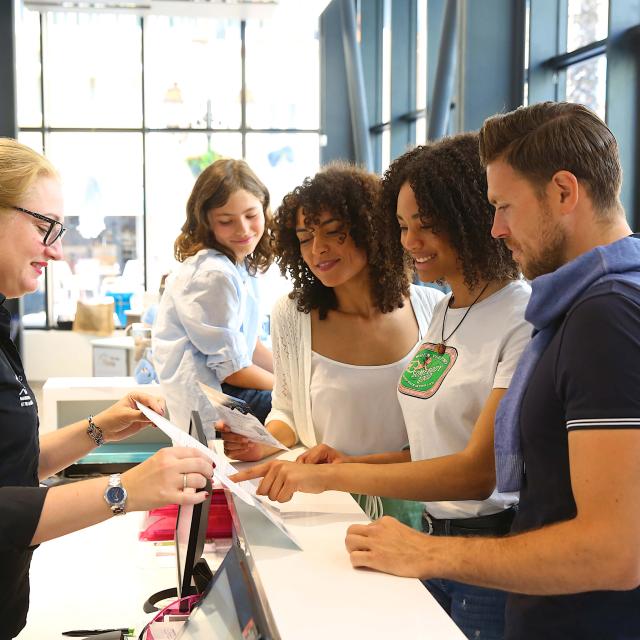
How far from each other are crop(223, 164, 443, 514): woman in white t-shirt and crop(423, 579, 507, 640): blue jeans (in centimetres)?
59

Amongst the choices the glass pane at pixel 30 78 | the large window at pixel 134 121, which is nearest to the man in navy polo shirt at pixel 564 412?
the large window at pixel 134 121

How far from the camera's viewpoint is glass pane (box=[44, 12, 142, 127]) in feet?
36.0

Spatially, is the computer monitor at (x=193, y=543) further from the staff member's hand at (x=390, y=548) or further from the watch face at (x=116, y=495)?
the staff member's hand at (x=390, y=548)

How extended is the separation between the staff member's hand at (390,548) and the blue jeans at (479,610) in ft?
1.47

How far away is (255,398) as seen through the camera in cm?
341

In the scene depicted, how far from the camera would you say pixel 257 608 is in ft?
3.66

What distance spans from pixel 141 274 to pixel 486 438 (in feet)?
32.7

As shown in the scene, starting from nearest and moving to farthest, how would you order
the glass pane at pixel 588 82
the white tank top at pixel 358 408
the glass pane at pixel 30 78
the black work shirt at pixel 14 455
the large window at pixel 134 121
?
the black work shirt at pixel 14 455 → the white tank top at pixel 358 408 → the glass pane at pixel 588 82 → the glass pane at pixel 30 78 → the large window at pixel 134 121

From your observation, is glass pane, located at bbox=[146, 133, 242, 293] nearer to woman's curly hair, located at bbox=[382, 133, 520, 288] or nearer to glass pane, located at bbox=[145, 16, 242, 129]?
glass pane, located at bbox=[145, 16, 242, 129]

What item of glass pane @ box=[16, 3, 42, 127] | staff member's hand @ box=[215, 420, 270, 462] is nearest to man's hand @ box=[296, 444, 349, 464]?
staff member's hand @ box=[215, 420, 270, 462]

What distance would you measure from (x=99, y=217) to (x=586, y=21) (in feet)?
25.8

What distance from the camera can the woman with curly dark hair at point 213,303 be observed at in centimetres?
325

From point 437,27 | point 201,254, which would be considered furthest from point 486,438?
point 437,27

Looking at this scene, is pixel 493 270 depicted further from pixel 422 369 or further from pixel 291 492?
pixel 291 492
